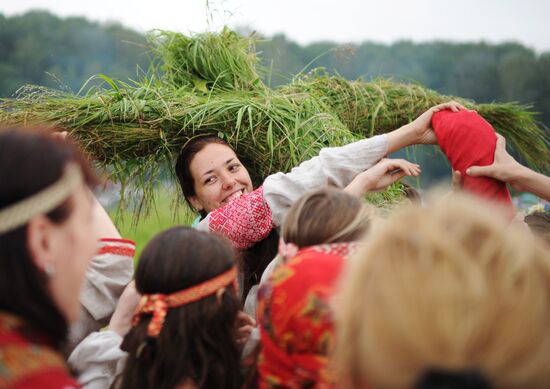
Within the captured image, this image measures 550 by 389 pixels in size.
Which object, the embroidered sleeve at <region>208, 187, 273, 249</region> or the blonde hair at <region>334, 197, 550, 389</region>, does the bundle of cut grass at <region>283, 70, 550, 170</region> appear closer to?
the embroidered sleeve at <region>208, 187, 273, 249</region>

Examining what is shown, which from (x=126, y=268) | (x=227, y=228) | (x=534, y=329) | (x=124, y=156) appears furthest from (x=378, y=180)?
(x=534, y=329)

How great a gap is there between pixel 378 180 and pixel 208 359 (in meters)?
1.00

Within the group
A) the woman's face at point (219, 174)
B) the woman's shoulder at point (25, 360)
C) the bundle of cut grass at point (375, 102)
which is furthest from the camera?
the bundle of cut grass at point (375, 102)

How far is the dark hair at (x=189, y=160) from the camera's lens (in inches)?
108

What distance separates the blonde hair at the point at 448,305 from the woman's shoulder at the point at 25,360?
511 mm

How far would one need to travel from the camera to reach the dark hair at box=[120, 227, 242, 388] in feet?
5.20

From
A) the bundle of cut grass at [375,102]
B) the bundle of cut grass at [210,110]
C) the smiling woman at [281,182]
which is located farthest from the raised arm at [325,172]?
A: the bundle of cut grass at [375,102]

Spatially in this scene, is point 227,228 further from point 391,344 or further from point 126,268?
point 391,344

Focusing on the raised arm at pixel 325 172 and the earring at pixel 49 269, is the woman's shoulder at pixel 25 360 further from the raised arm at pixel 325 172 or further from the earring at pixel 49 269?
the raised arm at pixel 325 172

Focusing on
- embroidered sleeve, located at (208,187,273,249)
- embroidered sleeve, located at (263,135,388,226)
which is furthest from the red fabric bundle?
embroidered sleeve, located at (208,187,273,249)

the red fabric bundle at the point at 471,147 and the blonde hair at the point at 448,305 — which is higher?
the blonde hair at the point at 448,305

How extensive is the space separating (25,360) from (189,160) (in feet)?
5.98

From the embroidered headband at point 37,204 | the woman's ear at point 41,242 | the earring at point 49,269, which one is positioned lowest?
the earring at point 49,269

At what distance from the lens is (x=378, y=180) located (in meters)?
2.25
